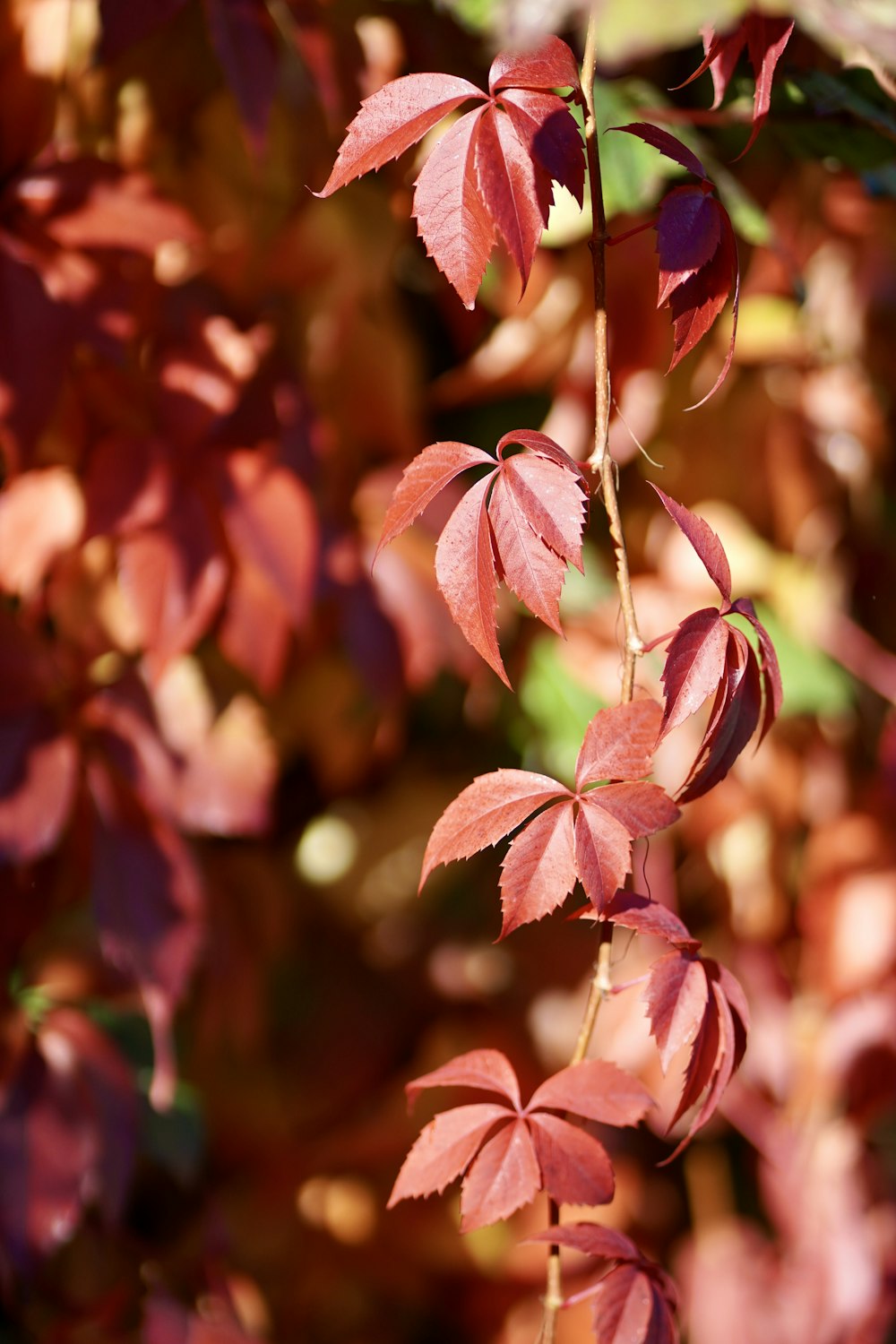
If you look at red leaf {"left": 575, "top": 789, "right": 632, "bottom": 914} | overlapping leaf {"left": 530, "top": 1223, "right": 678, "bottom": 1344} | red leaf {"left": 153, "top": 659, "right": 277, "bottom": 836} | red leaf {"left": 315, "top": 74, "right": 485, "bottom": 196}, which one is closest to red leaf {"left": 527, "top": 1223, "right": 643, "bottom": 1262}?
overlapping leaf {"left": 530, "top": 1223, "right": 678, "bottom": 1344}

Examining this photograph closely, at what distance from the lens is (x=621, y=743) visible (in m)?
0.33

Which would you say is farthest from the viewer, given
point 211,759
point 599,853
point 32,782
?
point 211,759

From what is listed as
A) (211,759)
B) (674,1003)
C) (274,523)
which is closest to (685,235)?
(674,1003)

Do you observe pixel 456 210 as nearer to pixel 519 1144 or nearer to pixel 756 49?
pixel 756 49

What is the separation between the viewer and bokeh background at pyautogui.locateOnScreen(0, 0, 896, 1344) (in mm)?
624

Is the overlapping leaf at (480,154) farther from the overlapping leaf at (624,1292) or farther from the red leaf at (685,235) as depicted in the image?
the overlapping leaf at (624,1292)

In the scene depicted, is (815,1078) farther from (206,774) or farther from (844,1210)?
(206,774)

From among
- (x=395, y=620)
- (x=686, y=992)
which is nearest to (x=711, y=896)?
(x=395, y=620)

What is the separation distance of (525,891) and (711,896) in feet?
2.30

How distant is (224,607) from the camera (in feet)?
2.26

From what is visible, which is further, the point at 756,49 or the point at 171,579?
the point at 171,579

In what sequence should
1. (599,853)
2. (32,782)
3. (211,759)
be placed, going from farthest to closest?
1. (211,759)
2. (32,782)
3. (599,853)

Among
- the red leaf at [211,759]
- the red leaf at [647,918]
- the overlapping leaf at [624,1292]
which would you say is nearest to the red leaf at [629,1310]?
the overlapping leaf at [624,1292]

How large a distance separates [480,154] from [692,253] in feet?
0.22
